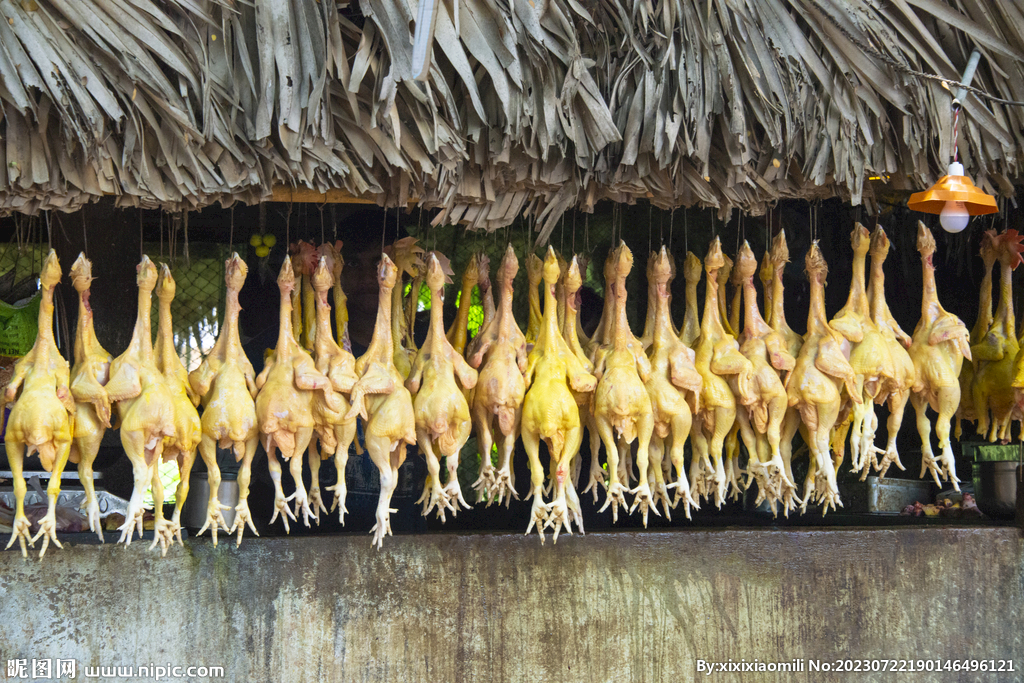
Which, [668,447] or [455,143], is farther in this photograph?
[668,447]

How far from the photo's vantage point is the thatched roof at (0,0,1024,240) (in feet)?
9.59

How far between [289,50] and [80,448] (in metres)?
1.61

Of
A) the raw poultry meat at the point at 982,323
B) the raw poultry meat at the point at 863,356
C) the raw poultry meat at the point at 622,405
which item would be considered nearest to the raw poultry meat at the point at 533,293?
the raw poultry meat at the point at 622,405

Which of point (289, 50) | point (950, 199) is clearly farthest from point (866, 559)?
point (289, 50)

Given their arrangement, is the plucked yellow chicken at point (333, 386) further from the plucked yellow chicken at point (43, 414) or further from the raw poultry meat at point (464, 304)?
the plucked yellow chicken at point (43, 414)

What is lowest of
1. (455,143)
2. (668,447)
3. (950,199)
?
(668,447)

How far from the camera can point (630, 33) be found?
3.26 meters

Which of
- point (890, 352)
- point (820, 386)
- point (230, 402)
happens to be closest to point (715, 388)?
point (820, 386)

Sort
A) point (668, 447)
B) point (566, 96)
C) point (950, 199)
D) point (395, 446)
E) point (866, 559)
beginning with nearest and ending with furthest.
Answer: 1. point (950, 199)
2. point (566, 96)
3. point (395, 446)
4. point (668, 447)
5. point (866, 559)

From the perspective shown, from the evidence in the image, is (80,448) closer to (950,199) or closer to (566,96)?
(566,96)

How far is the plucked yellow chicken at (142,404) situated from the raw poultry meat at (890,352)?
8.95ft

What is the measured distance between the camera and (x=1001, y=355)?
13.3 feet

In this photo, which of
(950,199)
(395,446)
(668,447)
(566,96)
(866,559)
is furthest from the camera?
(866,559)

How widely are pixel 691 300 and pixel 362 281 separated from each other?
2158 millimetres
